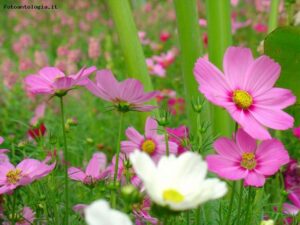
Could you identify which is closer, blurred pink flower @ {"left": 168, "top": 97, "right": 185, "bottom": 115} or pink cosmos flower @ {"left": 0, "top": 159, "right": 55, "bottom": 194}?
pink cosmos flower @ {"left": 0, "top": 159, "right": 55, "bottom": 194}

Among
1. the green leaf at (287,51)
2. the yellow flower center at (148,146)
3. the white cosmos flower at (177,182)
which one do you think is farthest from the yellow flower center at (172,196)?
the green leaf at (287,51)

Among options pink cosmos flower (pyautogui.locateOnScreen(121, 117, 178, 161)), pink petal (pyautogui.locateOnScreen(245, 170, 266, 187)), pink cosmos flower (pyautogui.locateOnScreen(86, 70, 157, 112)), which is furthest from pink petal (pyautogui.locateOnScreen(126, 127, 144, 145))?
pink petal (pyautogui.locateOnScreen(245, 170, 266, 187))

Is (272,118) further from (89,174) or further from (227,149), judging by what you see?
(89,174)

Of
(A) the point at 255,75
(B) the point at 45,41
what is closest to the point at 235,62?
(A) the point at 255,75

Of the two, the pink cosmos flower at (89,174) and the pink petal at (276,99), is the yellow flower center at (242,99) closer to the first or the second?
the pink petal at (276,99)

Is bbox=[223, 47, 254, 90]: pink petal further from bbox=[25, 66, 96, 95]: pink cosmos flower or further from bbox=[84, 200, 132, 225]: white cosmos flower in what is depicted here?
bbox=[84, 200, 132, 225]: white cosmos flower

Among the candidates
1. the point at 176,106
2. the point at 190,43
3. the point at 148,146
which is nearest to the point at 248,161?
the point at 148,146

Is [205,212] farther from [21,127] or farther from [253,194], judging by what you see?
[21,127]
